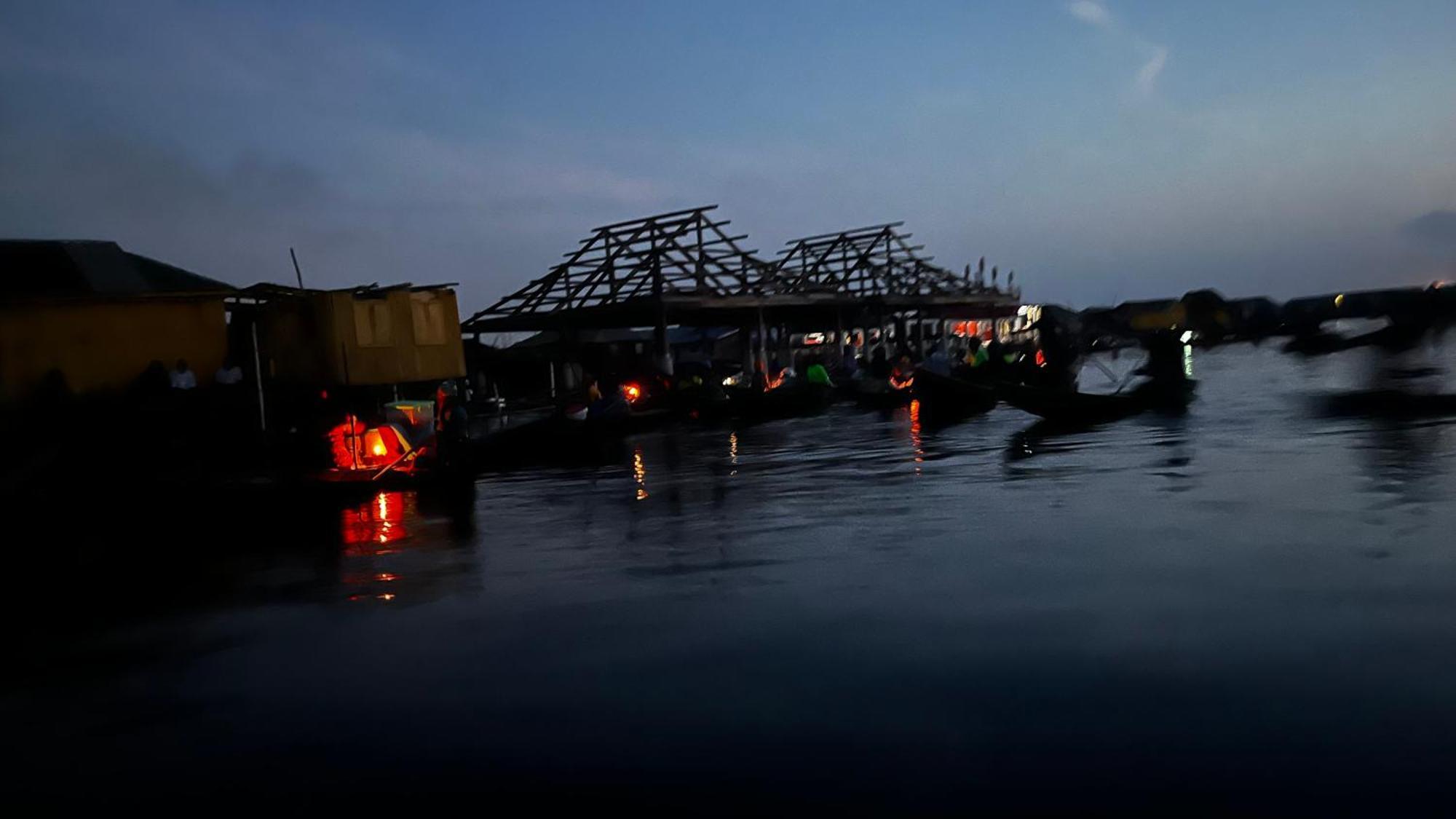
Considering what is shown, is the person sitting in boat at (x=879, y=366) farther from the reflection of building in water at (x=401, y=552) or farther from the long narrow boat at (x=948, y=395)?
the reflection of building in water at (x=401, y=552)

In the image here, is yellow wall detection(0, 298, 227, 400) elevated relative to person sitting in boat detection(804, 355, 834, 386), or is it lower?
elevated

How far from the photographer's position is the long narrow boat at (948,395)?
81.4 ft

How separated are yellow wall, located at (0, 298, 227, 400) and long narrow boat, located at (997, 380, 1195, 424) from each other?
1416 cm

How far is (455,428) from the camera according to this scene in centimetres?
1845

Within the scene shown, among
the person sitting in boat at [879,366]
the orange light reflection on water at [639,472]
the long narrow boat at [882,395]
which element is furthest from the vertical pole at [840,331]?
the orange light reflection on water at [639,472]

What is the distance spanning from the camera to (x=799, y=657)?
6445 mm

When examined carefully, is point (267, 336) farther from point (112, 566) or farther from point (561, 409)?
point (112, 566)

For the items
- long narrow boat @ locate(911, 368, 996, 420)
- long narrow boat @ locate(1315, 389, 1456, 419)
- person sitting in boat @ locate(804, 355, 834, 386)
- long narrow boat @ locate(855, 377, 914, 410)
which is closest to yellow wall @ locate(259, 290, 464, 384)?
long narrow boat @ locate(911, 368, 996, 420)

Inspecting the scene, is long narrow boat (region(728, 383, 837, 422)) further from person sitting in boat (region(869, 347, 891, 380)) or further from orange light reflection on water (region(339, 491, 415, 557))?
orange light reflection on water (region(339, 491, 415, 557))

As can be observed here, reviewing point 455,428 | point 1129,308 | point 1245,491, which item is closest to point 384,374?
point 455,428

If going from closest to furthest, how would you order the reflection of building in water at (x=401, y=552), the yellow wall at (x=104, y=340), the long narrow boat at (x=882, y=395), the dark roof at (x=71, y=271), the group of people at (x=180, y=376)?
the reflection of building in water at (x=401, y=552) → the yellow wall at (x=104, y=340) → the group of people at (x=180, y=376) → the dark roof at (x=71, y=271) → the long narrow boat at (x=882, y=395)

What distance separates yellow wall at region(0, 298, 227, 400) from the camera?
16.1 meters

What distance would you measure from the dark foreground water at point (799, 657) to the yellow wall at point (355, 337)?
19.9ft

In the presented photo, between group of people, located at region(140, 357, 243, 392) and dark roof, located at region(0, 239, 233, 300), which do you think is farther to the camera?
dark roof, located at region(0, 239, 233, 300)
